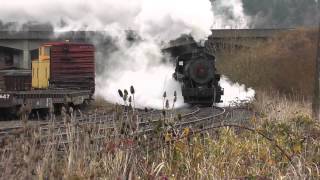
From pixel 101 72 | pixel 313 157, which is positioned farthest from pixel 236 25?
pixel 313 157

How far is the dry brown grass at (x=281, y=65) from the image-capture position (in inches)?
1201

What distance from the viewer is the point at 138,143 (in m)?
5.15

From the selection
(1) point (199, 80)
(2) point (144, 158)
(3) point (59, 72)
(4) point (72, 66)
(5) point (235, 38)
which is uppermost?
(5) point (235, 38)

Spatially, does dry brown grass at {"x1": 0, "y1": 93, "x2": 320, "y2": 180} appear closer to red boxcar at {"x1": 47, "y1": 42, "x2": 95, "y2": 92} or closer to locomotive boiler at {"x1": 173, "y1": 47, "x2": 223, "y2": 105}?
locomotive boiler at {"x1": 173, "y1": 47, "x2": 223, "y2": 105}

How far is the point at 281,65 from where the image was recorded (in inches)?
1273

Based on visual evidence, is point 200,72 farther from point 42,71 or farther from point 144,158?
point 144,158

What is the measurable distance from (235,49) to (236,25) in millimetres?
28647

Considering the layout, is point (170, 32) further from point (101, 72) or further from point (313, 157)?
point (313, 157)

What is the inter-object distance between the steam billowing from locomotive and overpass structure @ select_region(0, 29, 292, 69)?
1874 mm

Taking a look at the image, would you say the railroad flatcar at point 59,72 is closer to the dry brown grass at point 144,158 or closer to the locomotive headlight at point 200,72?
the locomotive headlight at point 200,72

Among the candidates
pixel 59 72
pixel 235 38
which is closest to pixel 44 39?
pixel 235 38

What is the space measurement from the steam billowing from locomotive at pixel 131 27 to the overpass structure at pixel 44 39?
187 cm

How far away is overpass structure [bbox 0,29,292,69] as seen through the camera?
43312 millimetres

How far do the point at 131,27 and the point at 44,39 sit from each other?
26.3 metres
